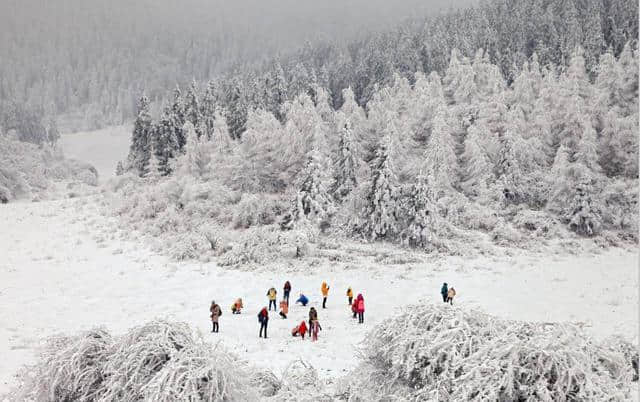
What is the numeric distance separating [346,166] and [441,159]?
8.77m

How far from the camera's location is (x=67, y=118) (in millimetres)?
146250

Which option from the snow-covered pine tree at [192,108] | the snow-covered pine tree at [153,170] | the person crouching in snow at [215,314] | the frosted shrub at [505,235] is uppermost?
the snow-covered pine tree at [192,108]

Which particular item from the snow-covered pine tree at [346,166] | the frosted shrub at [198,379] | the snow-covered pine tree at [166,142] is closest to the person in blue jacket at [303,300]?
the frosted shrub at [198,379]

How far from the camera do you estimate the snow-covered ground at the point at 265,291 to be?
16.0 metres

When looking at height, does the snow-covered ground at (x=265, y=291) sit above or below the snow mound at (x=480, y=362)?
below

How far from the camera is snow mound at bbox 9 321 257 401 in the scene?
20.7 ft

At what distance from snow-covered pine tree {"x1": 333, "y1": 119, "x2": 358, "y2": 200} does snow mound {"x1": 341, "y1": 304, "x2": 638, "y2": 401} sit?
2837 centimetres

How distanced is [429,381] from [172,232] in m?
29.4

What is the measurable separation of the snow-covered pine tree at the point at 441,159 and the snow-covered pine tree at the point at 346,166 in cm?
597

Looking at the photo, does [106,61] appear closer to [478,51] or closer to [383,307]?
[478,51]

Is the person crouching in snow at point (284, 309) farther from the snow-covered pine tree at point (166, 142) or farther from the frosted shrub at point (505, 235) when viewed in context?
the snow-covered pine tree at point (166, 142)

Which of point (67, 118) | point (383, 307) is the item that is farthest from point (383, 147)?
point (67, 118)

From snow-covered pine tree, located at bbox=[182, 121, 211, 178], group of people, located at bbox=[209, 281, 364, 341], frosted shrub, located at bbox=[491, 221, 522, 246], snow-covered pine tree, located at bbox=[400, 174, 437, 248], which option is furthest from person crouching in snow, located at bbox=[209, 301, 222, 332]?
snow-covered pine tree, located at bbox=[182, 121, 211, 178]

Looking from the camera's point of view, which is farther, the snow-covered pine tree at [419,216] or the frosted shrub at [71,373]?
the snow-covered pine tree at [419,216]
